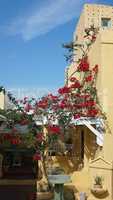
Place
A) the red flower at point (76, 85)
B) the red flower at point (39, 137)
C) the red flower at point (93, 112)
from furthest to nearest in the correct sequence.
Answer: the red flower at point (76, 85) → the red flower at point (93, 112) → the red flower at point (39, 137)

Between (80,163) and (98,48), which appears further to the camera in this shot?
(80,163)

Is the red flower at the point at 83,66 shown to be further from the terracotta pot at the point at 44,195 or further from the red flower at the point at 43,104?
the terracotta pot at the point at 44,195

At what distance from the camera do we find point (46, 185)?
18.9 metres

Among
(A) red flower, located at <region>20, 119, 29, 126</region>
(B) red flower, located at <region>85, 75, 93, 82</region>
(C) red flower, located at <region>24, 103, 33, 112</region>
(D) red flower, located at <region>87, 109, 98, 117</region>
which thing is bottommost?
(A) red flower, located at <region>20, 119, 29, 126</region>

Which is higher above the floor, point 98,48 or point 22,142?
point 98,48

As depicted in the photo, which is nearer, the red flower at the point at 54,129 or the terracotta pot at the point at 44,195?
the terracotta pot at the point at 44,195

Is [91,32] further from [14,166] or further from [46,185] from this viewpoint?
[14,166]

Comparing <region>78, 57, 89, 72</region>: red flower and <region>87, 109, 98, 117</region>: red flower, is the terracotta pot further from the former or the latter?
<region>78, 57, 89, 72</region>: red flower

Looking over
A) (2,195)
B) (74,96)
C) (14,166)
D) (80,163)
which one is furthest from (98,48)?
(14,166)

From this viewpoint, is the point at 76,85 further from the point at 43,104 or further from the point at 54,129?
the point at 54,129

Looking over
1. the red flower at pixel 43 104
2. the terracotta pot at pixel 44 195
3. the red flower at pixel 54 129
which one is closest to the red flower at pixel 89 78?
the red flower at pixel 43 104

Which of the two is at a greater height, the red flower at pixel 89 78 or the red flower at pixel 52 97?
the red flower at pixel 89 78

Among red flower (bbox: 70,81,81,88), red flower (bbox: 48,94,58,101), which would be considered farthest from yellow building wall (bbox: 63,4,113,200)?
red flower (bbox: 48,94,58,101)

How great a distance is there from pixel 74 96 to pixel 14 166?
724 inches
